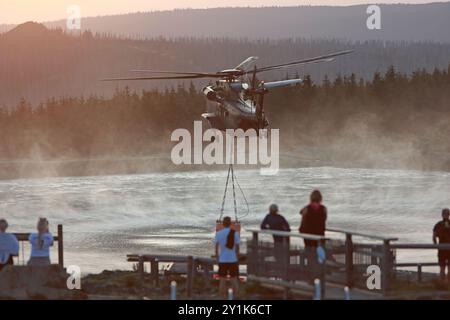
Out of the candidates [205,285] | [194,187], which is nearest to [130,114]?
[194,187]

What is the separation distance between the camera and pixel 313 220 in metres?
25.2

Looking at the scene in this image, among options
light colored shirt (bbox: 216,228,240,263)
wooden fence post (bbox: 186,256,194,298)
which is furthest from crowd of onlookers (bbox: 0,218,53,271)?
light colored shirt (bbox: 216,228,240,263)

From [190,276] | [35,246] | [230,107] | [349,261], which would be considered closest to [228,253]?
[349,261]

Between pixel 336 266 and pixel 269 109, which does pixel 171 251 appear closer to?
pixel 336 266

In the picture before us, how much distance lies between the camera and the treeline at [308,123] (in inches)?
6186

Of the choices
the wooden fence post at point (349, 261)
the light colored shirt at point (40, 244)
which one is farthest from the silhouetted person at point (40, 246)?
the wooden fence post at point (349, 261)

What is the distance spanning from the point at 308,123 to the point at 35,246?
135288 millimetres

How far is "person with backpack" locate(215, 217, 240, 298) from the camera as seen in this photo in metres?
25.3

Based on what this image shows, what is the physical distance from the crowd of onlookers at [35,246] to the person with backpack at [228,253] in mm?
3758

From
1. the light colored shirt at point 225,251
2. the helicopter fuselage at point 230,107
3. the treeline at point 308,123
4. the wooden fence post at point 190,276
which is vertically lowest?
the wooden fence post at point 190,276

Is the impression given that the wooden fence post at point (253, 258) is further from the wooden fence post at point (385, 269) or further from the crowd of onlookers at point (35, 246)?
the crowd of onlookers at point (35, 246)

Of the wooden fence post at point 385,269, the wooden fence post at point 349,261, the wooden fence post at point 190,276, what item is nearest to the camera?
the wooden fence post at point 385,269

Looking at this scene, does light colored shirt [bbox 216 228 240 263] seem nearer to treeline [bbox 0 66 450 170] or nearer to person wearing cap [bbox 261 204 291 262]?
person wearing cap [bbox 261 204 291 262]
